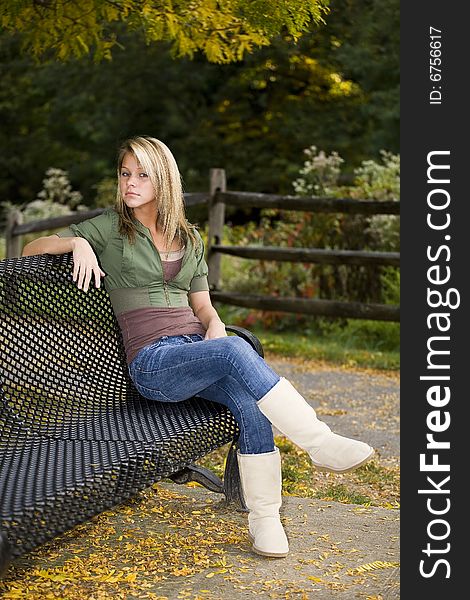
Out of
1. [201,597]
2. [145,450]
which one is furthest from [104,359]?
[201,597]

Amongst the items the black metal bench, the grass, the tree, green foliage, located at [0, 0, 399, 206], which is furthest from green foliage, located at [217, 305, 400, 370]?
green foliage, located at [0, 0, 399, 206]

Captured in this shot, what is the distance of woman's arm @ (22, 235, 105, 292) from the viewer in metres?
3.43

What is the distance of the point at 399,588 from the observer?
297 centimetres

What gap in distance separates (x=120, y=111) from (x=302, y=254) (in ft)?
32.6

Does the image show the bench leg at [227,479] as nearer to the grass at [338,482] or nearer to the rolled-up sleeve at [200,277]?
the grass at [338,482]

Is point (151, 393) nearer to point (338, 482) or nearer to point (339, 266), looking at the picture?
point (338, 482)

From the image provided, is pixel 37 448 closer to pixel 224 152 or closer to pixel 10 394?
pixel 10 394

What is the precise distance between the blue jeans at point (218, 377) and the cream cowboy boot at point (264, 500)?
4 centimetres

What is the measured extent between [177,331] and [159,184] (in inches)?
19.8

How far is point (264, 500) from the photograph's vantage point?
3148 mm

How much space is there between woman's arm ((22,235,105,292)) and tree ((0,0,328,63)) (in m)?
1.23

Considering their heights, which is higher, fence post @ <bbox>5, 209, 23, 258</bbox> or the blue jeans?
fence post @ <bbox>5, 209, 23, 258</bbox>

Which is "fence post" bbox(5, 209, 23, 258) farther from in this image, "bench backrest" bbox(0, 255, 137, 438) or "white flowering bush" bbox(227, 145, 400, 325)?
"bench backrest" bbox(0, 255, 137, 438)

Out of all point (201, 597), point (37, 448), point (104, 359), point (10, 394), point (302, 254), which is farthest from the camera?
point (302, 254)
